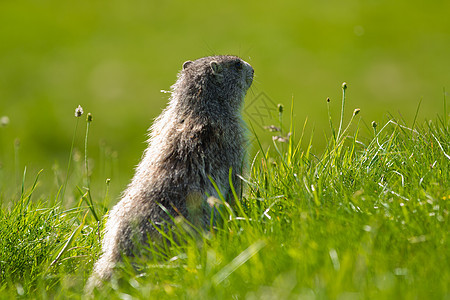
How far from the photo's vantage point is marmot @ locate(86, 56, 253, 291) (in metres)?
4.93

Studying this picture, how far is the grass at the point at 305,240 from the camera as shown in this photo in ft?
11.4

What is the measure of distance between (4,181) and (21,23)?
17552 millimetres

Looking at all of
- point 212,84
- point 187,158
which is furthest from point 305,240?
point 212,84

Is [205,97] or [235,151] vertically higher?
[205,97]

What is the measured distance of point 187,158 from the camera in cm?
527

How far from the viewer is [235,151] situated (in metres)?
5.61

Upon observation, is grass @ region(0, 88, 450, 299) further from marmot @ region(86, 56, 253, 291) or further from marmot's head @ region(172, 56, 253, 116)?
marmot's head @ region(172, 56, 253, 116)

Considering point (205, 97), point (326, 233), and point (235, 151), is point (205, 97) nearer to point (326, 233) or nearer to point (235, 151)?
point (235, 151)

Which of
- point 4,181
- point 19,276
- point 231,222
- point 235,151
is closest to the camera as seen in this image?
point 231,222

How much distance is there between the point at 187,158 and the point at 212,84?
110 centimetres

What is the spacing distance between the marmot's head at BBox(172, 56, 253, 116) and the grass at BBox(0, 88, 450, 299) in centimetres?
83

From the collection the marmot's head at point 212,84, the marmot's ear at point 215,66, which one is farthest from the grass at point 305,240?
the marmot's ear at point 215,66

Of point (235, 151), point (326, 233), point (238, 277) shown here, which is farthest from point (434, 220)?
point (235, 151)

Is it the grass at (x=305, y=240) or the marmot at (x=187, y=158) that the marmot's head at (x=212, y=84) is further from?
the grass at (x=305, y=240)
